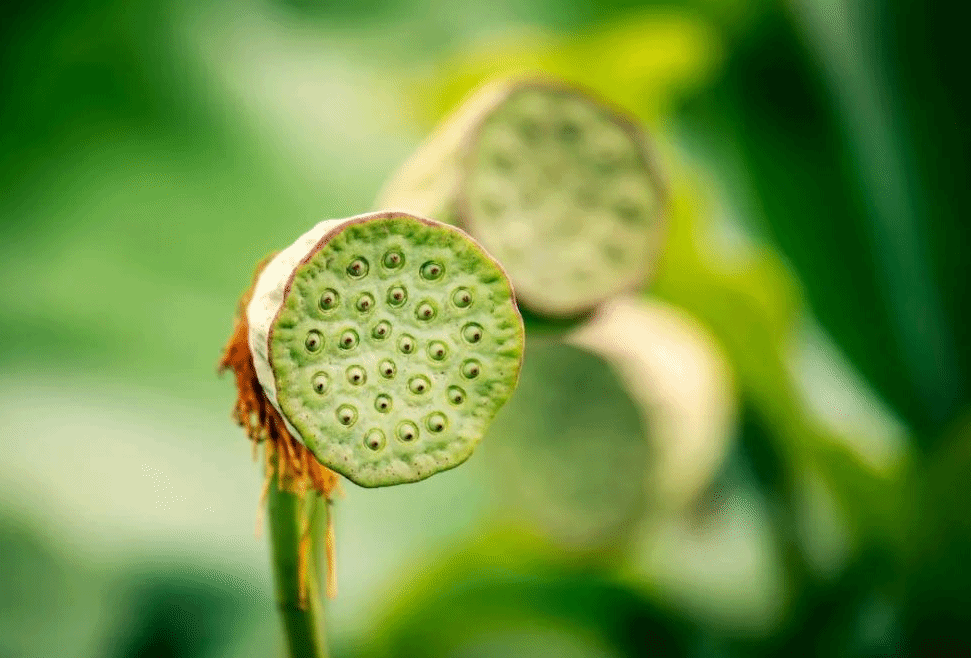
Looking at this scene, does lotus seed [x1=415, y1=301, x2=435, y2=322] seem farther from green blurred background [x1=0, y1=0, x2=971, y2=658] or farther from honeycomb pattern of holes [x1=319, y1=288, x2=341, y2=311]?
green blurred background [x1=0, y1=0, x2=971, y2=658]

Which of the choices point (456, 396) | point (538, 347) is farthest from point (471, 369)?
point (538, 347)

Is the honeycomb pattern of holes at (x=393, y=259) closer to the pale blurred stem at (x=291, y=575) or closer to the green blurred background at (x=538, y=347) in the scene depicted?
the pale blurred stem at (x=291, y=575)

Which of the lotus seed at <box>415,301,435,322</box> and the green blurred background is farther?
the green blurred background

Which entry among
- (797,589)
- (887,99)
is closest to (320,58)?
(887,99)

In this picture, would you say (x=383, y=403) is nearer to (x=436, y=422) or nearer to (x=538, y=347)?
(x=436, y=422)

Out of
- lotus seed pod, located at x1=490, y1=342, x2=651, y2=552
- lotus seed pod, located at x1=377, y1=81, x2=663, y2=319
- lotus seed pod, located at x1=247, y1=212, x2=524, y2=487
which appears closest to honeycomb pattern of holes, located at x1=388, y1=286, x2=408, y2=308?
lotus seed pod, located at x1=247, y1=212, x2=524, y2=487

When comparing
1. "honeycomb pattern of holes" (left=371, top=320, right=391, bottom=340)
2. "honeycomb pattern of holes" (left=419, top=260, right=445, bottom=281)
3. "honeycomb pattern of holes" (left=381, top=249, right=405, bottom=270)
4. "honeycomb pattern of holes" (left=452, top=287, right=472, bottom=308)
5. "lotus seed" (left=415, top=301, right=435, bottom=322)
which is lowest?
"honeycomb pattern of holes" (left=371, top=320, right=391, bottom=340)
